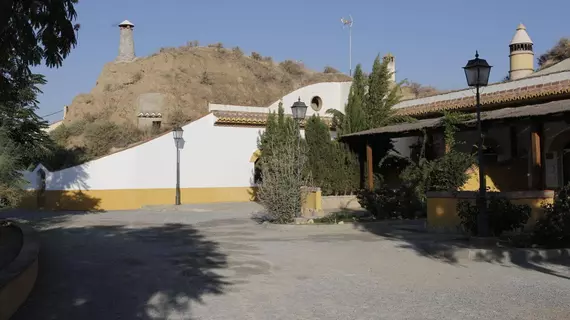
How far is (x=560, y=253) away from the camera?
9.30m

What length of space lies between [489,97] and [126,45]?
137 feet

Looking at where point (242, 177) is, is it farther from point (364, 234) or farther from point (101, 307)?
point (101, 307)

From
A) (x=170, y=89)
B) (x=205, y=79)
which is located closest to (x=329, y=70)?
(x=205, y=79)

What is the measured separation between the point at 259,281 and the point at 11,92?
6560 millimetres

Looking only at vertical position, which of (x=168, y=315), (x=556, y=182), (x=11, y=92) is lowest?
(x=168, y=315)

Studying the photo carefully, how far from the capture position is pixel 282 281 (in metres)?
7.98

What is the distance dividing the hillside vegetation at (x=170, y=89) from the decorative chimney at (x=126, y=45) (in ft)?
4.03

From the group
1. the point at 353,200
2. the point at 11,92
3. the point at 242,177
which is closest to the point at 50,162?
the point at 242,177

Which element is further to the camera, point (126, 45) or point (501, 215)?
point (126, 45)

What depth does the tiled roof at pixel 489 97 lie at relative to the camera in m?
19.6

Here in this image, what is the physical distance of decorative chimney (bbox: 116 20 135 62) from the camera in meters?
54.8

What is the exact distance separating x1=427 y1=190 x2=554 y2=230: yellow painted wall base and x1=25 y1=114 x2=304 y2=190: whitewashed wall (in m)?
15.7

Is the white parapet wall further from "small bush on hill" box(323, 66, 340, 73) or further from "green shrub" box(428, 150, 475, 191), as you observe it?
"small bush on hill" box(323, 66, 340, 73)

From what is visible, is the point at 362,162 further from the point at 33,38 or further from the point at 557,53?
the point at 557,53
